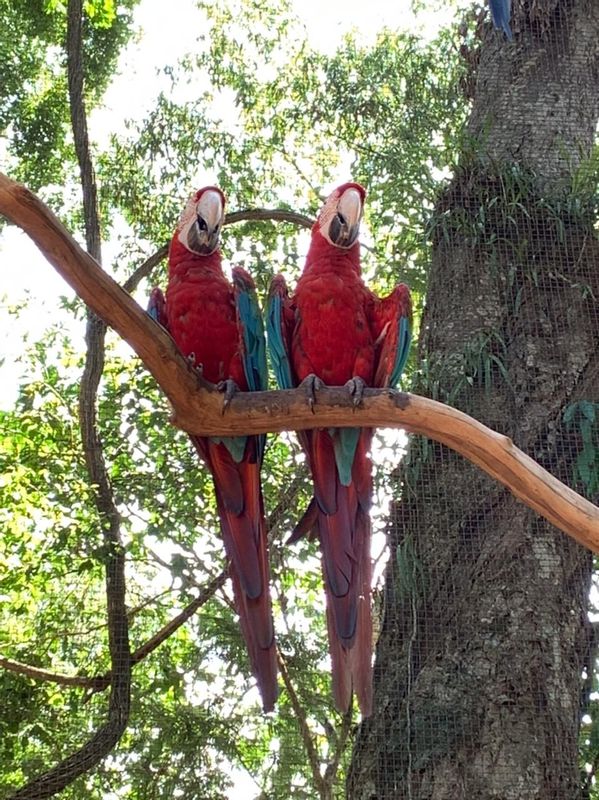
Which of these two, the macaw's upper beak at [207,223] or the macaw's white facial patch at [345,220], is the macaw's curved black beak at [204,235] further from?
the macaw's white facial patch at [345,220]

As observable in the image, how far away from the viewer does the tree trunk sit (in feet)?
7.90

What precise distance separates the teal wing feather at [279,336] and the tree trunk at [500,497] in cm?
93

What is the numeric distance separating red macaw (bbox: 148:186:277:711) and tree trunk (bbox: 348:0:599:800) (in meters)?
0.99

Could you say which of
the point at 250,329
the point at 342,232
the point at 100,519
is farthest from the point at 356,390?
the point at 100,519

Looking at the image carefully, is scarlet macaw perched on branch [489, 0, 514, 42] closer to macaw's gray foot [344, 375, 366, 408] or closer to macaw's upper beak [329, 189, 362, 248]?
macaw's upper beak [329, 189, 362, 248]

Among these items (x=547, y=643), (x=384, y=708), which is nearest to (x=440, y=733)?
(x=384, y=708)

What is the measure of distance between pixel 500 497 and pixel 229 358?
117 cm

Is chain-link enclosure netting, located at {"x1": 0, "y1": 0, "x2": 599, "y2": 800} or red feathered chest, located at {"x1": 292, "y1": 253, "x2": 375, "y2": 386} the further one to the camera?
chain-link enclosure netting, located at {"x1": 0, "y1": 0, "x2": 599, "y2": 800}

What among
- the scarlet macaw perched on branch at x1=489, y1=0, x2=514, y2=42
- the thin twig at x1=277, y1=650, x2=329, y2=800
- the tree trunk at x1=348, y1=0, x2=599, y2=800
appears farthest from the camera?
the thin twig at x1=277, y1=650, x2=329, y2=800

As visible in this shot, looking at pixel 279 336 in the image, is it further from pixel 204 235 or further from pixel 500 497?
pixel 500 497

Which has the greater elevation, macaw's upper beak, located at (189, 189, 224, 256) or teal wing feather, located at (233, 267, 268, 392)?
macaw's upper beak, located at (189, 189, 224, 256)

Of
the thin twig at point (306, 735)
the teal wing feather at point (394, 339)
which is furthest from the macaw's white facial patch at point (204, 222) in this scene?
the thin twig at point (306, 735)

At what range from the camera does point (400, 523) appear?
2742 mm

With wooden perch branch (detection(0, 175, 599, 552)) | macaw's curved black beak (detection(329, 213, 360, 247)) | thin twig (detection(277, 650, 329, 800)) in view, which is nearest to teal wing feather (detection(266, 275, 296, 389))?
macaw's curved black beak (detection(329, 213, 360, 247))
